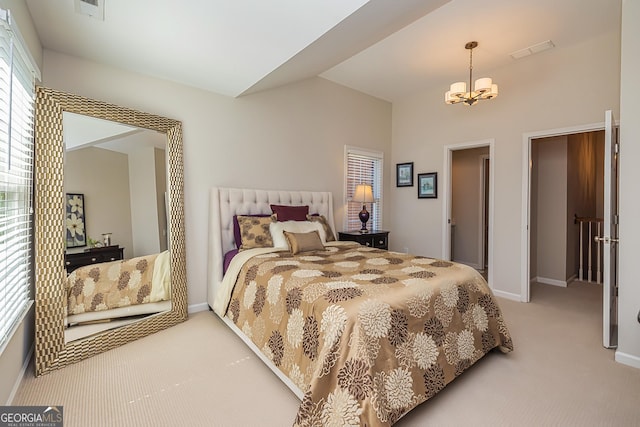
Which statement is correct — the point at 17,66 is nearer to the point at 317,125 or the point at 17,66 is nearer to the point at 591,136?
the point at 317,125

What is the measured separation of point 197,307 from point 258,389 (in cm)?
166

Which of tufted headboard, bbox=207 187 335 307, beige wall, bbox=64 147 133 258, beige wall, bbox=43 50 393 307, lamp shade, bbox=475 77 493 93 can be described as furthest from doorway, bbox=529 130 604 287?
beige wall, bbox=64 147 133 258

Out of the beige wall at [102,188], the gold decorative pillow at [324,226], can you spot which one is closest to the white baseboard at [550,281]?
the gold decorative pillow at [324,226]

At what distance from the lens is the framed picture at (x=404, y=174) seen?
196 inches

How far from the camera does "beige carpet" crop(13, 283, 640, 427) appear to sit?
1.71 metres

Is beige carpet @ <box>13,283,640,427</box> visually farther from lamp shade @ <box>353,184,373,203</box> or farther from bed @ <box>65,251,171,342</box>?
lamp shade @ <box>353,184,373,203</box>

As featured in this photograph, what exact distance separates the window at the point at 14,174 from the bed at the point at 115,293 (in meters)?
0.33

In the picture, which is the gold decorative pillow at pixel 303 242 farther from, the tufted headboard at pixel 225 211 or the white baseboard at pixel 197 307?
the white baseboard at pixel 197 307

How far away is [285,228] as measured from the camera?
3.22 meters

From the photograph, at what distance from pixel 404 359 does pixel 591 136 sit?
18.9 ft

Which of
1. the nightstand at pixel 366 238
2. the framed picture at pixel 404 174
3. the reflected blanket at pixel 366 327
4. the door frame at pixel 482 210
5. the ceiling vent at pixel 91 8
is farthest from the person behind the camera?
the door frame at pixel 482 210

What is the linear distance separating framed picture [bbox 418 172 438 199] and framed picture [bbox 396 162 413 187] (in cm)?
18

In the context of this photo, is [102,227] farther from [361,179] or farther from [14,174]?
[361,179]

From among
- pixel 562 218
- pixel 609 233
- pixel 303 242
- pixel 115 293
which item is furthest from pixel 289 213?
pixel 562 218
